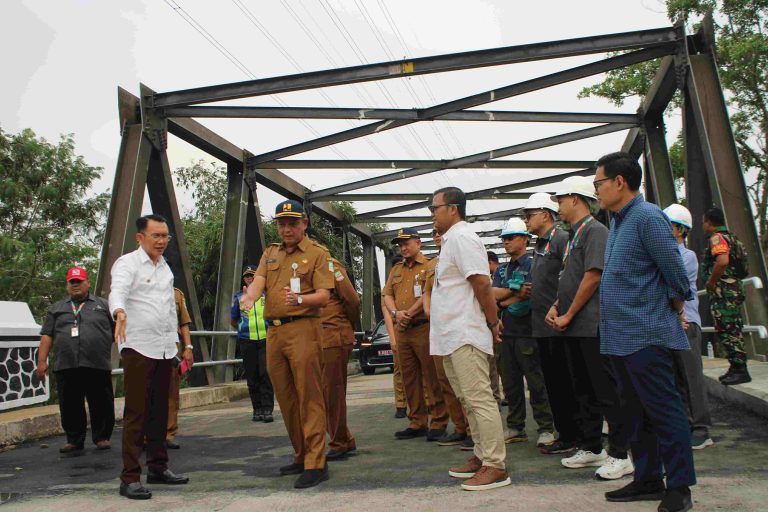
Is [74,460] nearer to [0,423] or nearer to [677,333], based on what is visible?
[0,423]

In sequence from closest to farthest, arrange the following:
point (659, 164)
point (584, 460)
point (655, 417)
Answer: point (655, 417)
point (584, 460)
point (659, 164)

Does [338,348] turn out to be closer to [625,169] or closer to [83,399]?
[83,399]

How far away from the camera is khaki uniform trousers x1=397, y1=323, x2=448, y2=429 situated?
6.52 m

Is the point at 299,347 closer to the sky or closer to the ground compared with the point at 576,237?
closer to the ground

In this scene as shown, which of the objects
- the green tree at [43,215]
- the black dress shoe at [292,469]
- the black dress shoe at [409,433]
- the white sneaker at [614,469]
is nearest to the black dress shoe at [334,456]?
the black dress shoe at [292,469]

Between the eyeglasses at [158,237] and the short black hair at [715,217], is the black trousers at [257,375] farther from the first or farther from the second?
the short black hair at [715,217]

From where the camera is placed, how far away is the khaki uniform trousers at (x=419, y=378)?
6523 millimetres

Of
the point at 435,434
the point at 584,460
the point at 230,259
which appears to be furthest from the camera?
the point at 230,259

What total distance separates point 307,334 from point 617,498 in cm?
219

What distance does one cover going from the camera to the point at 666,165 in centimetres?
1201

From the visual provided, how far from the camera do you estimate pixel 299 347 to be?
15.8 feet

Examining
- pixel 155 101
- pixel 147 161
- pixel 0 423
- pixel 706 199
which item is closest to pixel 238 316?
pixel 0 423

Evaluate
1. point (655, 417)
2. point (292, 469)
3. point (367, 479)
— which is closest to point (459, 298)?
point (367, 479)

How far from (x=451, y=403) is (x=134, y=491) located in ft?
8.99
